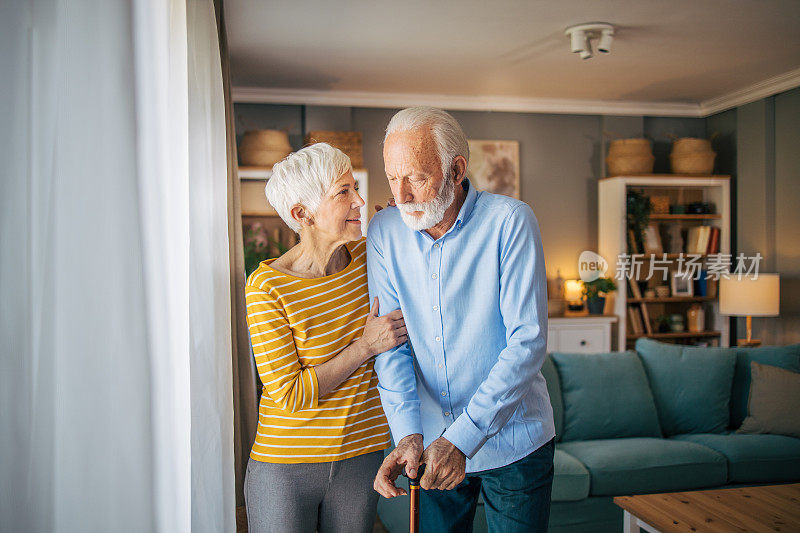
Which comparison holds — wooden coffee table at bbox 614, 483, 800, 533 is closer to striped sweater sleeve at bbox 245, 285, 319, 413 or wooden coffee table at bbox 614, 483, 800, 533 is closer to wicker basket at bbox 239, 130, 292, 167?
striped sweater sleeve at bbox 245, 285, 319, 413

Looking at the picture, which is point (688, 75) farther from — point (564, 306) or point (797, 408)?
point (797, 408)

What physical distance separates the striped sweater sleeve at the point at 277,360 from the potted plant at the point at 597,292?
4.87 m

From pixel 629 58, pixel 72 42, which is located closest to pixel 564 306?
pixel 629 58

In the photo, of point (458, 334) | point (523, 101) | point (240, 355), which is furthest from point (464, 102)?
point (458, 334)

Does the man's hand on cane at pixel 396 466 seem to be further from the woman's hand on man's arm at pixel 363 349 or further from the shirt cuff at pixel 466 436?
the woman's hand on man's arm at pixel 363 349

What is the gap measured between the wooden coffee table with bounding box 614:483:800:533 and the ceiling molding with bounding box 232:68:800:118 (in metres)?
3.95

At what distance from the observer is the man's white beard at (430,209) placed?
145 centimetres

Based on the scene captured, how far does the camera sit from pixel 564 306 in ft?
20.0

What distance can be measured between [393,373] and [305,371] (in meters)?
0.21

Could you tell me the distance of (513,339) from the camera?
1.41 m

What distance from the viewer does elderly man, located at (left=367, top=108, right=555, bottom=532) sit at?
54.6 inches

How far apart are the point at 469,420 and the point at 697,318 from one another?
5428 mm

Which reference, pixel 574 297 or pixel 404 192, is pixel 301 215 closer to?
pixel 404 192

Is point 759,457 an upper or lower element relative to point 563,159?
lower
